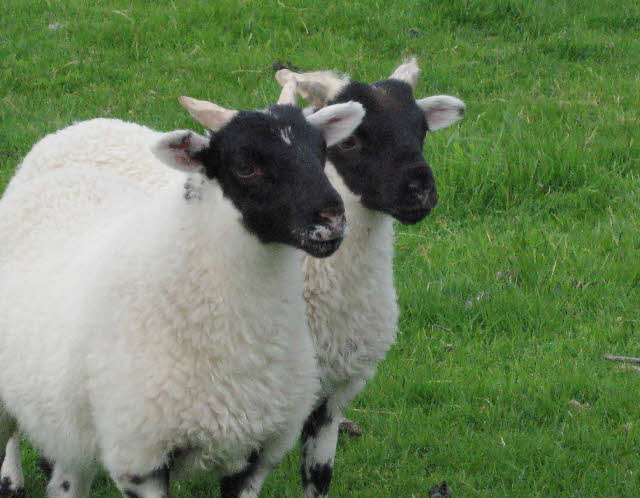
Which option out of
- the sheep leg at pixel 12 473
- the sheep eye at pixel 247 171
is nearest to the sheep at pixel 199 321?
the sheep eye at pixel 247 171

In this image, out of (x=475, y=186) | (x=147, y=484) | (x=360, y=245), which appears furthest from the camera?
(x=475, y=186)

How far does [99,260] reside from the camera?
12.8ft

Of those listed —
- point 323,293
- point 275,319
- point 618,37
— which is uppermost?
point 275,319

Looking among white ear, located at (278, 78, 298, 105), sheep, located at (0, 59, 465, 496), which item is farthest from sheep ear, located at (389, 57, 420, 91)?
white ear, located at (278, 78, 298, 105)

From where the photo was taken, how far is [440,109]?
4.77 m

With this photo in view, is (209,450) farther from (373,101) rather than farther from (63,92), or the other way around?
(63,92)

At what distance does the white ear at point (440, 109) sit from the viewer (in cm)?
470

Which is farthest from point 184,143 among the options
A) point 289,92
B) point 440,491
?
point 440,491

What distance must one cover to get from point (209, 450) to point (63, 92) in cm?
563

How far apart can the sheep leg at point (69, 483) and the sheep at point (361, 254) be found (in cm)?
91

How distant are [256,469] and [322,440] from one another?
0.68 m

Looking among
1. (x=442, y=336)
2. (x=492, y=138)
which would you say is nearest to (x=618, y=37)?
(x=492, y=138)

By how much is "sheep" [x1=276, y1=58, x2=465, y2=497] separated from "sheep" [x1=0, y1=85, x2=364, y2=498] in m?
0.35

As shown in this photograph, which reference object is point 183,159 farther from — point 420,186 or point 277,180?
point 420,186
